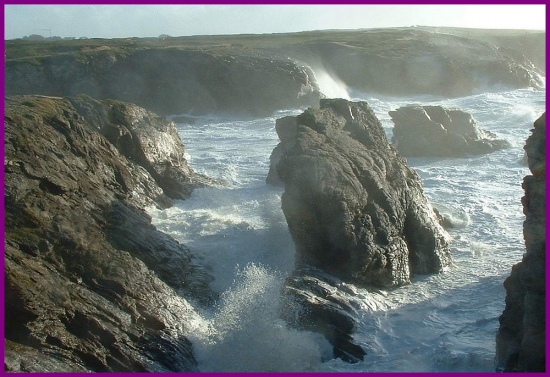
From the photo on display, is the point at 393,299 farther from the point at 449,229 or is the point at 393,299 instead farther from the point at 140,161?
the point at 140,161

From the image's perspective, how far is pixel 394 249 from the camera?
15258 mm

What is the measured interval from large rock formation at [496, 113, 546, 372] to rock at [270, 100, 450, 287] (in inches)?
147

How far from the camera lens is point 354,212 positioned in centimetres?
Result: 1493

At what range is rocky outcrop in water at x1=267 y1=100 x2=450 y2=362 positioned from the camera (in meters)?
13.1

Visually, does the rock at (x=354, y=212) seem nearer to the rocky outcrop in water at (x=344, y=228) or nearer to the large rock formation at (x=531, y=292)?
the rocky outcrop in water at (x=344, y=228)

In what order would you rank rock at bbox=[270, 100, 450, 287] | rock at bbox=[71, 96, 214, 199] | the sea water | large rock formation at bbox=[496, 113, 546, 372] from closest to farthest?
large rock formation at bbox=[496, 113, 546, 372], the sea water, rock at bbox=[270, 100, 450, 287], rock at bbox=[71, 96, 214, 199]

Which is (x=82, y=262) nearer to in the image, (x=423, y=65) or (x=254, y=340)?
(x=254, y=340)

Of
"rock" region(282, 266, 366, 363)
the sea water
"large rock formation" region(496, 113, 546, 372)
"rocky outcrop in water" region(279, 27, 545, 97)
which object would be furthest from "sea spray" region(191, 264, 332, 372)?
"rocky outcrop in water" region(279, 27, 545, 97)

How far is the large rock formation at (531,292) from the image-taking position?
9.70 m

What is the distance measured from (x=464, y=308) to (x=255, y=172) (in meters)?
12.3

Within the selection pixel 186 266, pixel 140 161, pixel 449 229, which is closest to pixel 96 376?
pixel 186 266

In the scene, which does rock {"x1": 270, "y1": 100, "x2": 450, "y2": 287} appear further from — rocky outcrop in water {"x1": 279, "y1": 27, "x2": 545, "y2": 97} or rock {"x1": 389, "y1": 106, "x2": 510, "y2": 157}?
rocky outcrop in water {"x1": 279, "y1": 27, "x2": 545, "y2": 97}

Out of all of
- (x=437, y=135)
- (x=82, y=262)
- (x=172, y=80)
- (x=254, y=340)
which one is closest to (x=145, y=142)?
(x=82, y=262)

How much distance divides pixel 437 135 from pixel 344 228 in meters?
16.8
